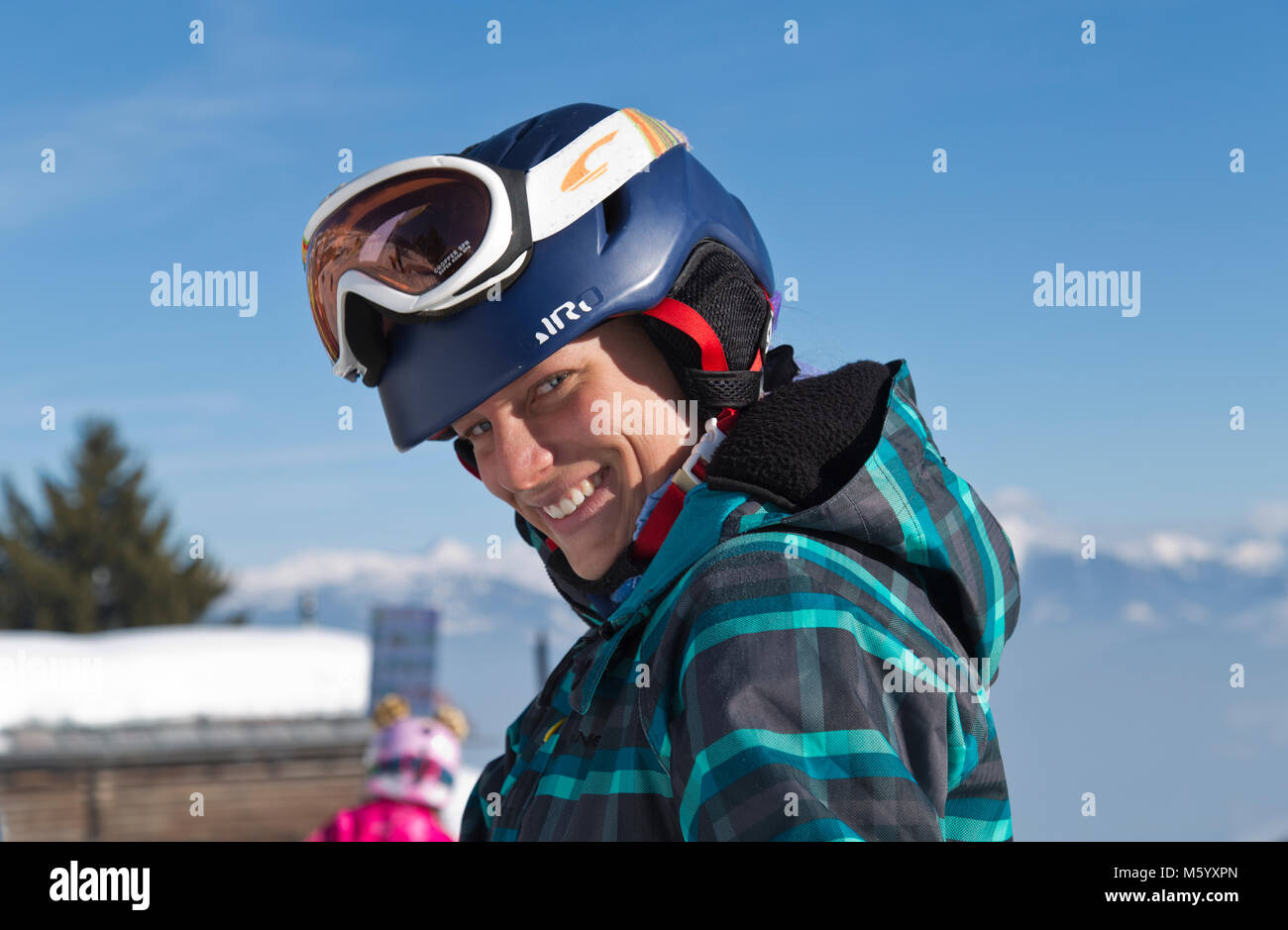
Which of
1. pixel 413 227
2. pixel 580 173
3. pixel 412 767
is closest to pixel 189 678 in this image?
pixel 412 767

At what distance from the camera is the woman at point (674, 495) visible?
142cm

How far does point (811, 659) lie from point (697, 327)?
85cm

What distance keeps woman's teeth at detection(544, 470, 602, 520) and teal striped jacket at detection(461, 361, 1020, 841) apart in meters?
0.32

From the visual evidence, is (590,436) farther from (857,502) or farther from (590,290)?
(857,502)

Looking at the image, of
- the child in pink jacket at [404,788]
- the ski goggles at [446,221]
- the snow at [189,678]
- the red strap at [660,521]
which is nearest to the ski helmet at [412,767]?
the child in pink jacket at [404,788]

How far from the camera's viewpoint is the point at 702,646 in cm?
147

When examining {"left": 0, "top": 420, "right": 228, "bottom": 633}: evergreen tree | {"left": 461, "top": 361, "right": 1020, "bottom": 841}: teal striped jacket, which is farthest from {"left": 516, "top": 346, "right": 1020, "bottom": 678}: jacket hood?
{"left": 0, "top": 420, "right": 228, "bottom": 633}: evergreen tree

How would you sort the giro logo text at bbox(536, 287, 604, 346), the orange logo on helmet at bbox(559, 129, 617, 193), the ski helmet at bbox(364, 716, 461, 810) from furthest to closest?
the ski helmet at bbox(364, 716, 461, 810), the orange logo on helmet at bbox(559, 129, 617, 193), the giro logo text at bbox(536, 287, 604, 346)

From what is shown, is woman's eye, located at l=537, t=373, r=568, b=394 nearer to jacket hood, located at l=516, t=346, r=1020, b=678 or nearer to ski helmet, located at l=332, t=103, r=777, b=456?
ski helmet, located at l=332, t=103, r=777, b=456

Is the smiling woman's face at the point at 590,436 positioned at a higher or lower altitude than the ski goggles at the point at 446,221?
lower

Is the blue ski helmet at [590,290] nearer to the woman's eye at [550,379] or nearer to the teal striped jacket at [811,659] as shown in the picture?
the woman's eye at [550,379]

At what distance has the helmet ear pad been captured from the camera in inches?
81.5
